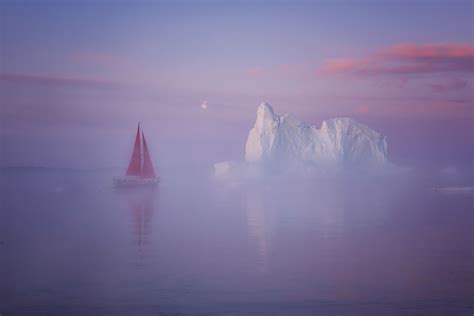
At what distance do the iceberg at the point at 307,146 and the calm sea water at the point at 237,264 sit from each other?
23949 millimetres

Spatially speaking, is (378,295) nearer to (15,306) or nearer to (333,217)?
(15,306)

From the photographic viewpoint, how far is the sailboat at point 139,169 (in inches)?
1593

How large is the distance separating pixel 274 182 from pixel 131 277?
41.4m

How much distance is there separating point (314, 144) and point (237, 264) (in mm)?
37081

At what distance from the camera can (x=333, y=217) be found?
21.0 metres

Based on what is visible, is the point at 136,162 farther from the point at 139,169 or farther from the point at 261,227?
the point at 261,227

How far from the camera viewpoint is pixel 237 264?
38.6 feet

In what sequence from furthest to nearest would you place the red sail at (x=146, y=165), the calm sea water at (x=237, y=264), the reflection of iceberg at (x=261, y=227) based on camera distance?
the red sail at (x=146, y=165)
the reflection of iceberg at (x=261, y=227)
the calm sea water at (x=237, y=264)

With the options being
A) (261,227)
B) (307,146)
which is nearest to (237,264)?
(261,227)

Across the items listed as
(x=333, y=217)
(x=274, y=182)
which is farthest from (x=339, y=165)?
(x=333, y=217)

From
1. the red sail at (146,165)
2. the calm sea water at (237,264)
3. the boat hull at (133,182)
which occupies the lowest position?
the boat hull at (133,182)

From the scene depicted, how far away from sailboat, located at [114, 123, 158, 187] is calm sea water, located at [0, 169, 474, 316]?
1906cm

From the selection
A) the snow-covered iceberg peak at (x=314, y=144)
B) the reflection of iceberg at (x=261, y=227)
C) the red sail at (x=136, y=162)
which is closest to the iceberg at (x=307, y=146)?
the snow-covered iceberg peak at (x=314, y=144)

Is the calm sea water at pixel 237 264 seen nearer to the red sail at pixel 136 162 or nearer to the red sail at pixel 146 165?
the red sail at pixel 136 162
